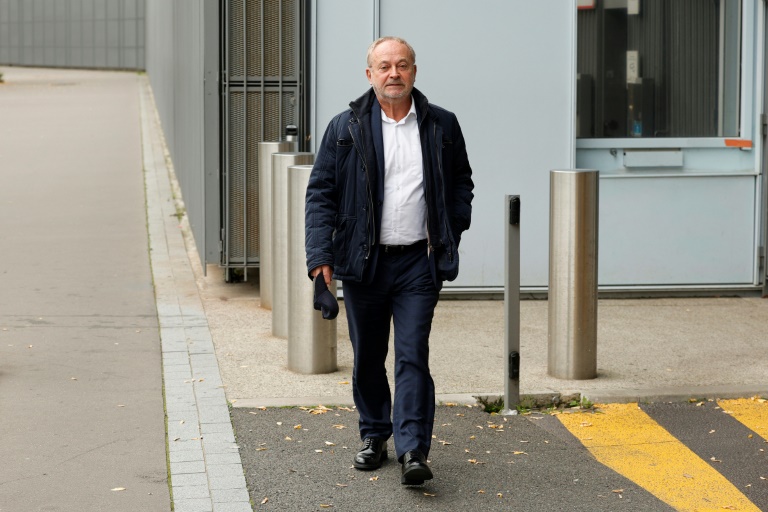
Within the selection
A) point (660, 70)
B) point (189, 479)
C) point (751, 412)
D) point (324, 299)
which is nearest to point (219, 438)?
point (189, 479)

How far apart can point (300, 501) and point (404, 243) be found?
1122mm

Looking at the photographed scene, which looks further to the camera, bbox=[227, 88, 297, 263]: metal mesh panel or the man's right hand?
bbox=[227, 88, 297, 263]: metal mesh panel

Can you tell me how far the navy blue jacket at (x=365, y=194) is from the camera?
17.1 ft

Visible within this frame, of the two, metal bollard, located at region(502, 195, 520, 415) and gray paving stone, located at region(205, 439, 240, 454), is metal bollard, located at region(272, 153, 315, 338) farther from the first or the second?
gray paving stone, located at region(205, 439, 240, 454)

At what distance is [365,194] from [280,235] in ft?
8.97

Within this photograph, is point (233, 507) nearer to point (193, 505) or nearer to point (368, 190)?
point (193, 505)

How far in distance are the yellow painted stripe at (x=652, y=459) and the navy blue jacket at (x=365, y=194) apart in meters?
1.24

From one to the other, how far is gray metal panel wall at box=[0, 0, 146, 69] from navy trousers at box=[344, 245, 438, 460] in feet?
155

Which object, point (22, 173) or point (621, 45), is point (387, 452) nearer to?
point (621, 45)

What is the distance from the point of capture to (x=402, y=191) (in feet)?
17.2

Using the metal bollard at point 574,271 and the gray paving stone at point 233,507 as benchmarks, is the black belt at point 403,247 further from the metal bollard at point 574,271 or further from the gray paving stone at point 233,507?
the metal bollard at point 574,271

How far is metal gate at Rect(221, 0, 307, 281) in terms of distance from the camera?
9.39 m

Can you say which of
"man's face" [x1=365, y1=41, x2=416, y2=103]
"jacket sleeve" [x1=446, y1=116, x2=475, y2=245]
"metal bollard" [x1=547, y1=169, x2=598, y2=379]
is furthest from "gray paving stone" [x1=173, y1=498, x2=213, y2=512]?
"metal bollard" [x1=547, y1=169, x2=598, y2=379]

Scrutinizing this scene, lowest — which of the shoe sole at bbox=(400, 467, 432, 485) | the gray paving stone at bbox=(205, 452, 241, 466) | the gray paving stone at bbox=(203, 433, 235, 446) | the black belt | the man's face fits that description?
the gray paving stone at bbox=(205, 452, 241, 466)
